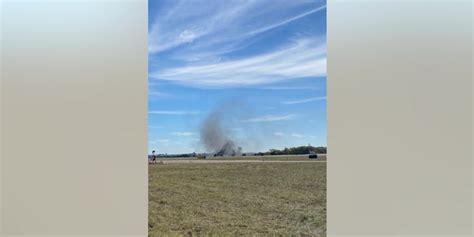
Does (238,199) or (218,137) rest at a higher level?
(218,137)

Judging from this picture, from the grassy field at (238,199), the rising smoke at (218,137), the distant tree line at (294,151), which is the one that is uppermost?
the rising smoke at (218,137)

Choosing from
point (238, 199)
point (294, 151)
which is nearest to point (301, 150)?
point (294, 151)

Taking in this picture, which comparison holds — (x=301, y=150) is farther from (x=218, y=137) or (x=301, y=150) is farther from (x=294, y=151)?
(x=218, y=137)

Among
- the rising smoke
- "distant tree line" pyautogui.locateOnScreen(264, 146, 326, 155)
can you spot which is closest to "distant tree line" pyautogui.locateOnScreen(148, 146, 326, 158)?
"distant tree line" pyautogui.locateOnScreen(264, 146, 326, 155)

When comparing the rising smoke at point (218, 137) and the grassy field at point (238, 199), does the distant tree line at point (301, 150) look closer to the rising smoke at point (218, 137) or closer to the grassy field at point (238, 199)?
the grassy field at point (238, 199)

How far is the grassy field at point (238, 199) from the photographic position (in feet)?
9.04

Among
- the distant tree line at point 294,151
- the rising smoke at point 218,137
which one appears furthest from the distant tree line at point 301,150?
the rising smoke at point 218,137

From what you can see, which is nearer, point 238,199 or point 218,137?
point 218,137

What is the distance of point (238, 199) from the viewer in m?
2.83

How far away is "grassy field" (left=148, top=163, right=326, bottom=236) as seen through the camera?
2754mm
